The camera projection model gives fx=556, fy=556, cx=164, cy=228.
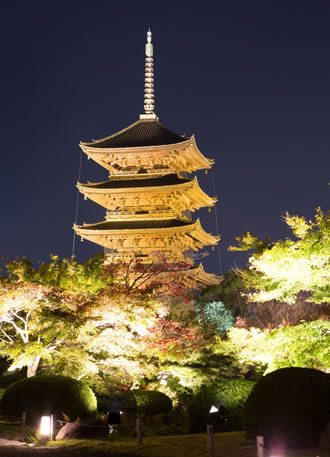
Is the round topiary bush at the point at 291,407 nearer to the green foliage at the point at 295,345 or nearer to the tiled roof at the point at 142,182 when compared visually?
the green foliage at the point at 295,345

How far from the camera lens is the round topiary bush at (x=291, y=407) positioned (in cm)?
1073

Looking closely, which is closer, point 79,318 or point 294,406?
point 294,406

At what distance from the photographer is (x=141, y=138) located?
3884cm

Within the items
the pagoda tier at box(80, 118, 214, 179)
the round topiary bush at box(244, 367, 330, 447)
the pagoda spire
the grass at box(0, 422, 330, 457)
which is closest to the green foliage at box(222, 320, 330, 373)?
the round topiary bush at box(244, 367, 330, 447)

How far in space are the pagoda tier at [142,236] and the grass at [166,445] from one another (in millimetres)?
20425

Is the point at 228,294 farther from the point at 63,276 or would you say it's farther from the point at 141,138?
the point at 63,276

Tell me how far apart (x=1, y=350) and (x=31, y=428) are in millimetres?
3971

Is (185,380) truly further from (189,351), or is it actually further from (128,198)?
(128,198)

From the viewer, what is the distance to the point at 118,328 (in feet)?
60.5

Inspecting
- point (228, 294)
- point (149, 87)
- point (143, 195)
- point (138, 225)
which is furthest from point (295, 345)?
point (149, 87)

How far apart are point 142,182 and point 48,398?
2301cm

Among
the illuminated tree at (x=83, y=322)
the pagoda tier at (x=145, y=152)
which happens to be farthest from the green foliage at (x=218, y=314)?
the pagoda tier at (x=145, y=152)

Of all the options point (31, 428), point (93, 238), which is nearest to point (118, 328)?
point (31, 428)

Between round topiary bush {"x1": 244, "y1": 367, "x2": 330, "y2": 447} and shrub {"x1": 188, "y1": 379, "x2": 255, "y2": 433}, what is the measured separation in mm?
5787
